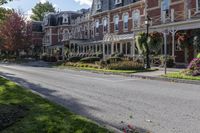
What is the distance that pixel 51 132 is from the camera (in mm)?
6715

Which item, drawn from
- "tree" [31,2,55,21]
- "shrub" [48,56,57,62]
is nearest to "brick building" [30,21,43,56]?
"tree" [31,2,55,21]

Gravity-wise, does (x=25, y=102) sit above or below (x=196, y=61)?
below

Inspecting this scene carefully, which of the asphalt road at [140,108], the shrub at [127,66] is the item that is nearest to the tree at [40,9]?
the shrub at [127,66]

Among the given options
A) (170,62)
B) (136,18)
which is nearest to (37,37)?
(136,18)

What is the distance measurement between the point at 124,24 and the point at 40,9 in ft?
218

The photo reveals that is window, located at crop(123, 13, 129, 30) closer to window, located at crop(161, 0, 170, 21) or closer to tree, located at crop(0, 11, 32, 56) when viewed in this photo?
window, located at crop(161, 0, 170, 21)

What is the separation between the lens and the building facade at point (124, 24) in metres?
28.7

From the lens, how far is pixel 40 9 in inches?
4045

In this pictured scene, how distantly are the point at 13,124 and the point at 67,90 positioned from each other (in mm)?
7475

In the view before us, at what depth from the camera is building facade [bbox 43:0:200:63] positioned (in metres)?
28.7

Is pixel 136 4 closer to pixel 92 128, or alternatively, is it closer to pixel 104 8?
pixel 104 8

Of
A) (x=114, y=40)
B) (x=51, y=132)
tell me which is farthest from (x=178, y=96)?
(x=114, y=40)

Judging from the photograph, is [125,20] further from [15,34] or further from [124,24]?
[15,34]

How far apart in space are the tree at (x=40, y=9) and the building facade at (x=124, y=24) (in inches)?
1234
